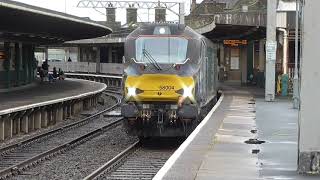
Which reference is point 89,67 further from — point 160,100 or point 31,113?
point 160,100

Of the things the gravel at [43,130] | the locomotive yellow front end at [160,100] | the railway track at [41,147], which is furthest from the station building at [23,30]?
the locomotive yellow front end at [160,100]

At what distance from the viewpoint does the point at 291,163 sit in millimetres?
10570

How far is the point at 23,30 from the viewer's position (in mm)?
28547

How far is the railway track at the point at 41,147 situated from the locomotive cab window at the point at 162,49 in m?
3.30

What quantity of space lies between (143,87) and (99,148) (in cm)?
227

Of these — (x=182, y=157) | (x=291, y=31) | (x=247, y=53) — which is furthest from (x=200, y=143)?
(x=247, y=53)

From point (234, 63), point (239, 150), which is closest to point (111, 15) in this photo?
point (234, 63)

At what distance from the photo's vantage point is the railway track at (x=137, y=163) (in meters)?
12.5

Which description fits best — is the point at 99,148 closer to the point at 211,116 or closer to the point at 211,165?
the point at 211,116

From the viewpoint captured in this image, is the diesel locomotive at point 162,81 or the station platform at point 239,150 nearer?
the station platform at point 239,150

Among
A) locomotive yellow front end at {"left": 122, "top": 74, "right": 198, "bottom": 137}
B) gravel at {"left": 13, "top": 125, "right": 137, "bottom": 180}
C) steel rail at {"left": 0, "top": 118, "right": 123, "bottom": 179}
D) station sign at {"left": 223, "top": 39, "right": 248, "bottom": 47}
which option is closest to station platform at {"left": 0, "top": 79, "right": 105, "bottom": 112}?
steel rail at {"left": 0, "top": 118, "right": 123, "bottom": 179}

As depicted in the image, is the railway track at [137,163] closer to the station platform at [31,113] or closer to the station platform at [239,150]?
the station platform at [239,150]

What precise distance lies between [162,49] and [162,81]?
113 cm

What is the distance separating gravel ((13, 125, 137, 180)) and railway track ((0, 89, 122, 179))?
224mm
